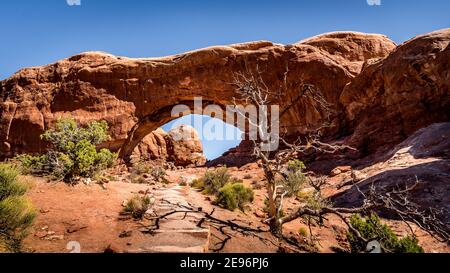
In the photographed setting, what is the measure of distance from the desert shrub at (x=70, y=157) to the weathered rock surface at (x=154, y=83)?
14.1 meters

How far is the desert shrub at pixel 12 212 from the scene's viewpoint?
493 cm

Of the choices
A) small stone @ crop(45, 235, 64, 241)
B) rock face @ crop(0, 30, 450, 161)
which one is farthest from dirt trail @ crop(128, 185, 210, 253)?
rock face @ crop(0, 30, 450, 161)

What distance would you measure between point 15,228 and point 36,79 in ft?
83.4

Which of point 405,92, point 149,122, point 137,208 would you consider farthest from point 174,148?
point 137,208

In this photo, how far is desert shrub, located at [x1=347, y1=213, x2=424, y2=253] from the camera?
237 inches

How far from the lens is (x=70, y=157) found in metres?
9.74

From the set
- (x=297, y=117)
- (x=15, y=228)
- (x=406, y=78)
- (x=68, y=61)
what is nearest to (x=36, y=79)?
(x=68, y=61)

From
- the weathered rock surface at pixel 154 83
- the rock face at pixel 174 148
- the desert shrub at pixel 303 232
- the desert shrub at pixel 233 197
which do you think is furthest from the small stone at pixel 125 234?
the rock face at pixel 174 148

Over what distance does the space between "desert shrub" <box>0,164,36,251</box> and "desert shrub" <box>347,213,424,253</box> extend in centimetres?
677

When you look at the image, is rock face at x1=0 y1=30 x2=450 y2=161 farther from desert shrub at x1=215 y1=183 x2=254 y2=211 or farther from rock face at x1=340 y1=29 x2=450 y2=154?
desert shrub at x1=215 y1=183 x2=254 y2=211

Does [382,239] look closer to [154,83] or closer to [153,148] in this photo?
[154,83]

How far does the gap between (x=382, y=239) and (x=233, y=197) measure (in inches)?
183

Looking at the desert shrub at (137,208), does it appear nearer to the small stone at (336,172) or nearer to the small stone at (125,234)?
the small stone at (125,234)

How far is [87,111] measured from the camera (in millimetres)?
24688
